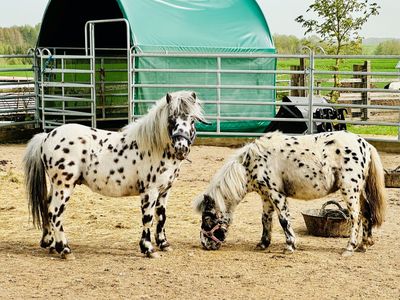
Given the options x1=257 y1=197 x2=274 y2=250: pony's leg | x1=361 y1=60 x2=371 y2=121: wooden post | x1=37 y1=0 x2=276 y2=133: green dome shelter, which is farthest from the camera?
x1=361 y1=60 x2=371 y2=121: wooden post

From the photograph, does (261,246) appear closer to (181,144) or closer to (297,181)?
(297,181)

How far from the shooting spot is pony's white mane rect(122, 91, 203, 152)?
17.9ft

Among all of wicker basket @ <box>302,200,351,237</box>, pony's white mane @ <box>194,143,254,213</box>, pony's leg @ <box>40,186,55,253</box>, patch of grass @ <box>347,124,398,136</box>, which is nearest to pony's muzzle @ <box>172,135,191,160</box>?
pony's white mane @ <box>194,143,254,213</box>

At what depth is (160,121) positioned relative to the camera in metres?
5.55

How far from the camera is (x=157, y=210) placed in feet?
19.0

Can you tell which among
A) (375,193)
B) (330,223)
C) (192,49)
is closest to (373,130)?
(192,49)

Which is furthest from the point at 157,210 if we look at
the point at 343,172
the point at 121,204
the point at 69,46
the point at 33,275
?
the point at 69,46

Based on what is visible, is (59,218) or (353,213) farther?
(353,213)

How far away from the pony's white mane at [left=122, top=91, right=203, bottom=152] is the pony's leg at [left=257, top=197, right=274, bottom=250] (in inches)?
41.6

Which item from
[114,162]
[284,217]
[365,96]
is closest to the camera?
[114,162]

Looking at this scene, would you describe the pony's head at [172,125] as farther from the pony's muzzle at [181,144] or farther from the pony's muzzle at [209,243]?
the pony's muzzle at [209,243]

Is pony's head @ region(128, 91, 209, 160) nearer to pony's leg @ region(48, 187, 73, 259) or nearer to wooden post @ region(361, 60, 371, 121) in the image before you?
pony's leg @ region(48, 187, 73, 259)

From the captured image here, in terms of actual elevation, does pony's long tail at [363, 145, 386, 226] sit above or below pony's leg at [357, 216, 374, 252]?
above

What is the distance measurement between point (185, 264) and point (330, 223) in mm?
1596
